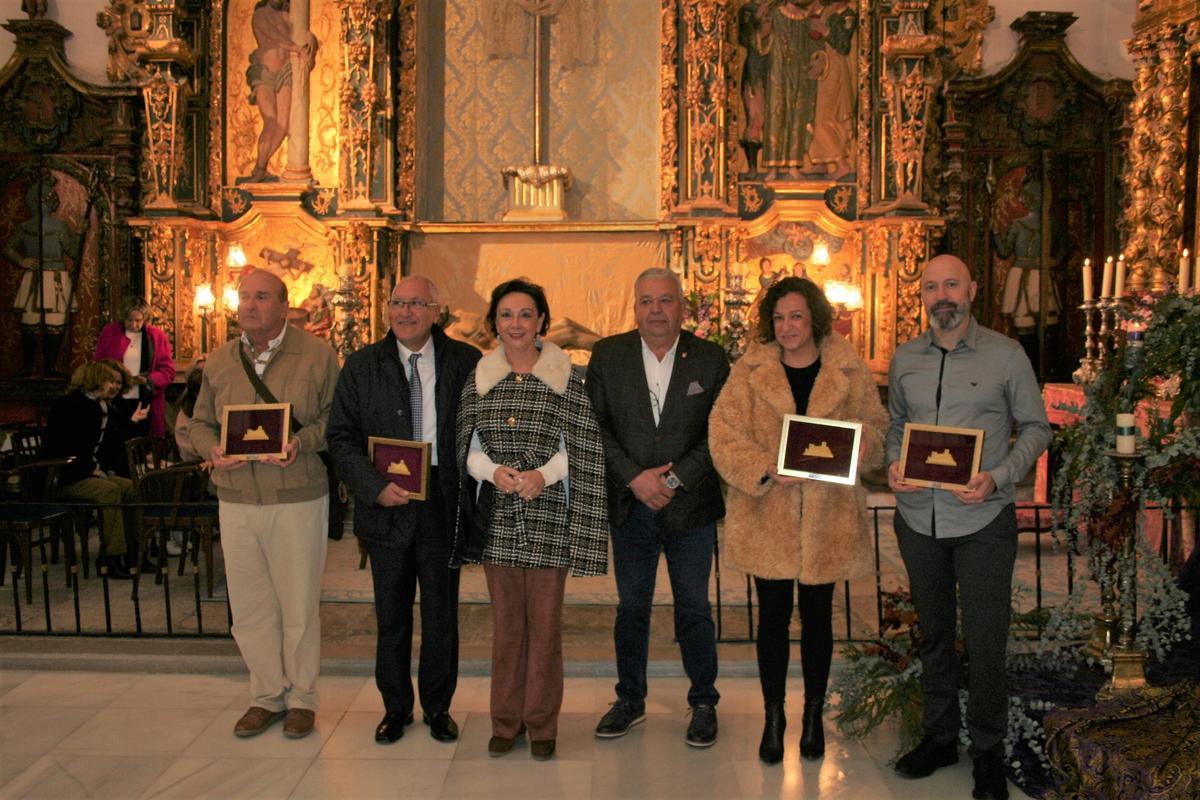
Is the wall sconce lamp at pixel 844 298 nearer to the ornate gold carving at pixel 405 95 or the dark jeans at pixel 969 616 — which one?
the ornate gold carving at pixel 405 95

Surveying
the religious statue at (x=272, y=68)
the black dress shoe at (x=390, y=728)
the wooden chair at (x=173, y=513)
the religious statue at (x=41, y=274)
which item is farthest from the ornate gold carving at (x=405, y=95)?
the black dress shoe at (x=390, y=728)

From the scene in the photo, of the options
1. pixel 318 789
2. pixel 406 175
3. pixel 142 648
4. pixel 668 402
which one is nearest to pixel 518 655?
pixel 318 789

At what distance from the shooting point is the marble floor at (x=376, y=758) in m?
3.93

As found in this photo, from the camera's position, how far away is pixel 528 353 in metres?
4.16

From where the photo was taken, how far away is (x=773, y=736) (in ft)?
13.6

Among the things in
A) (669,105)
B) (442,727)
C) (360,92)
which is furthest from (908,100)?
(442,727)

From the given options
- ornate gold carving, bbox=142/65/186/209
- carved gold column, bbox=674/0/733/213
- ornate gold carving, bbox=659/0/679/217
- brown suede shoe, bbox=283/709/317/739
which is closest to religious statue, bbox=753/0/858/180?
carved gold column, bbox=674/0/733/213

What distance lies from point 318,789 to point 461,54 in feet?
32.8

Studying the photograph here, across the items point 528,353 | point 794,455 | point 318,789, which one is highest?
point 528,353

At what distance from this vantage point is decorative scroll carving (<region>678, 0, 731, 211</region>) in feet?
37.3

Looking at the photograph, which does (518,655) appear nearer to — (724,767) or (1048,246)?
(724,767)

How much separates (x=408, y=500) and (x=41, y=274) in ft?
33.5

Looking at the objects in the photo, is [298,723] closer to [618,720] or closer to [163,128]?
[618,720]

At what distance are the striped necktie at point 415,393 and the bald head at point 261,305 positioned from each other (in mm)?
619
